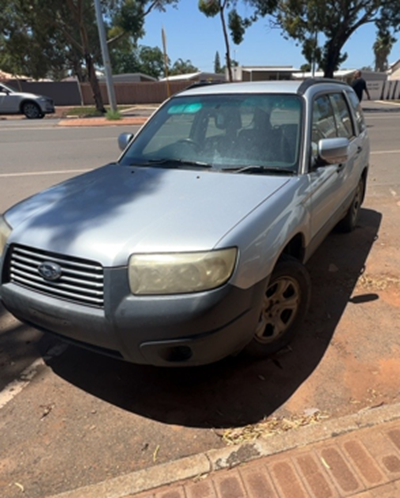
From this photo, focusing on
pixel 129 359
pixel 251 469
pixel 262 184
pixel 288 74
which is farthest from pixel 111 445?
pixel 288 74

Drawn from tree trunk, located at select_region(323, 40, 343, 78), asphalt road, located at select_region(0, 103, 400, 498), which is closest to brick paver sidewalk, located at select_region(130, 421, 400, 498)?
asphalt road, located at select_region(0, 103, 400, 498)

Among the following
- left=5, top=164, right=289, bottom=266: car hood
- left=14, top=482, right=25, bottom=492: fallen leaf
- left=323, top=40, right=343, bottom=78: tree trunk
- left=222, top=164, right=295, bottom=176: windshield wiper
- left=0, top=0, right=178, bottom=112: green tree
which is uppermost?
left=0, top=0, right=178, bottom=112: green tree

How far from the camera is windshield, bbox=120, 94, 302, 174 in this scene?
2980 millimetres

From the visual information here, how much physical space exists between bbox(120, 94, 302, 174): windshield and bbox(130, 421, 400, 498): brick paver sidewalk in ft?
5.88

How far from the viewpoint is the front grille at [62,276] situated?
6.71 ft

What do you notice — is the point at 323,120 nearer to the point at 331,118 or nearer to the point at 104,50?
the point at 331,118

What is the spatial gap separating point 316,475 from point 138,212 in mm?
1657

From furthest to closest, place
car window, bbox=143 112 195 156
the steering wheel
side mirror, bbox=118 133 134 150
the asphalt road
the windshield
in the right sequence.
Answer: side mirror, bbox=118 133 134 150, car window, bbox=143 112 195 156, the steering wheel, the windshield, the asphalt road

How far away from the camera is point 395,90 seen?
3631 centimetres

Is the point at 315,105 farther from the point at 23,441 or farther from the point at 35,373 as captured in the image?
the point at 23,441

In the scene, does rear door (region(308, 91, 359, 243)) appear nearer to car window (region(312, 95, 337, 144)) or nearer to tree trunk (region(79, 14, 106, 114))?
car window (region(312, 95, 337, 144))

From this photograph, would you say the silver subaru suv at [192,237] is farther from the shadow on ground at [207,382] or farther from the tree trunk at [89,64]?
the tree trunk at [89,64]

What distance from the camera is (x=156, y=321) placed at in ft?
6.46

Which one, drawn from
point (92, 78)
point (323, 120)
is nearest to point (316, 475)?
point (323, 120)
